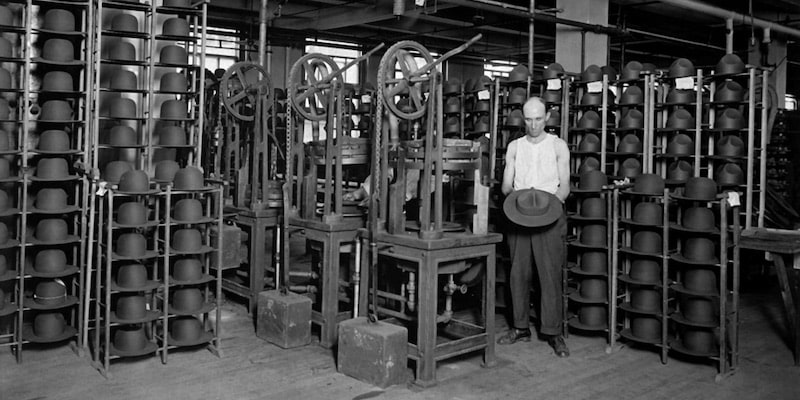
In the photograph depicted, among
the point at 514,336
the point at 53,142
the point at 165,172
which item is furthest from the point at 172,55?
the point at 514,336

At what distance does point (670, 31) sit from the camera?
516 inches

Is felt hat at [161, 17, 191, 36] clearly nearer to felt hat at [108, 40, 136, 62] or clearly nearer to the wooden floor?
felt hat at [108, 40, 136, 62]

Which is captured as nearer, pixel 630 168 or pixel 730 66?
pixel 730 66

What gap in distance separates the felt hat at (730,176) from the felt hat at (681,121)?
1.36 ft

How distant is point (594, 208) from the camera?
16.6 ft

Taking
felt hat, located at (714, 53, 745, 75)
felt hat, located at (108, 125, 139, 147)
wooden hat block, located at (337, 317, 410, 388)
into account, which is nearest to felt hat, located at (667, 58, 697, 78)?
felt hat, located at (714, 53, 745, 75)

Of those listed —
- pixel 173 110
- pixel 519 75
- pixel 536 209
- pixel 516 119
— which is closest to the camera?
pixel 536 209

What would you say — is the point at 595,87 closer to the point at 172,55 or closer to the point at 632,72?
the point at 632,72

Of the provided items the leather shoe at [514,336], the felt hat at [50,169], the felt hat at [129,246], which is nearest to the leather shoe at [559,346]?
the leather shoe at [514,336]

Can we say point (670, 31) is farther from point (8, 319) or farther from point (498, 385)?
point (8, 319)

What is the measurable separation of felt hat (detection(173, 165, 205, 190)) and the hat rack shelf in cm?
58

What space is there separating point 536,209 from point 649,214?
76 centimetres

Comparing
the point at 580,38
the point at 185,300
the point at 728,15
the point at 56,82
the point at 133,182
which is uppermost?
the point at 728,15

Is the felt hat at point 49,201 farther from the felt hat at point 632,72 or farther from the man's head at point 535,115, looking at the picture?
the felt hat at point 632,72
